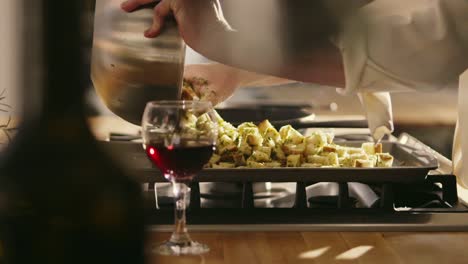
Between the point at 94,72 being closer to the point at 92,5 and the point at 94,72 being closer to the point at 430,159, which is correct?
the point at 92,5

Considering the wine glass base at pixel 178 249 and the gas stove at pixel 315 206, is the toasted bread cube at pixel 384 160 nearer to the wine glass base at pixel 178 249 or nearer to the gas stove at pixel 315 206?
the gas stove at pixel 315 206

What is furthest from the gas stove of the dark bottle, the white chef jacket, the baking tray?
the dark bottle

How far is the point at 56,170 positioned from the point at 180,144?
77cm

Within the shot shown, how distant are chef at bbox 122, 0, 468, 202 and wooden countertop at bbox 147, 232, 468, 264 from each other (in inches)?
18.4

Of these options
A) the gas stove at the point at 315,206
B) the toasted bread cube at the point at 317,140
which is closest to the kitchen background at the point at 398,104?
the gas stove at the point at 315,206

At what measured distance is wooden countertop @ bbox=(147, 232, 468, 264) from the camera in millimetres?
1138

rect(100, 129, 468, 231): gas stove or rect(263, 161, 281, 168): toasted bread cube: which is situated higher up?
rect(263, 161, 281, 168): toasted bread cube

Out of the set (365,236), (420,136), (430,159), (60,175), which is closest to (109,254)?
(60,175)

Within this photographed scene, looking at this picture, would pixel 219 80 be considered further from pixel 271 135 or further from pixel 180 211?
pixel 180 211

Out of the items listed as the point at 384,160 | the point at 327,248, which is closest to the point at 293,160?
the point at 384,160

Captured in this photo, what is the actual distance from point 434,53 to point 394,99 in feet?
0.44

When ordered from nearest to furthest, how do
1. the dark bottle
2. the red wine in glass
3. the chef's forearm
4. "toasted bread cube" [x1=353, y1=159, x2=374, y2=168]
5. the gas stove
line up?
the dark bottle < the red wine in glass < the gas stove < "toasted bread cube" [x1=353, y1=159, x2=374, y2=168] < the chef's forearm

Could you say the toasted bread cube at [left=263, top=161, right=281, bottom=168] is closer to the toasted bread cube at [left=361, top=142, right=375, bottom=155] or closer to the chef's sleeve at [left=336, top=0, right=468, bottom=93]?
the toasted bread cube at [left=361, top=142, right=375, bottom=155]

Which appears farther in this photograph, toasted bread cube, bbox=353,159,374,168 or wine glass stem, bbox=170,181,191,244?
toasted bread cube, bbox=353,159,374,168
